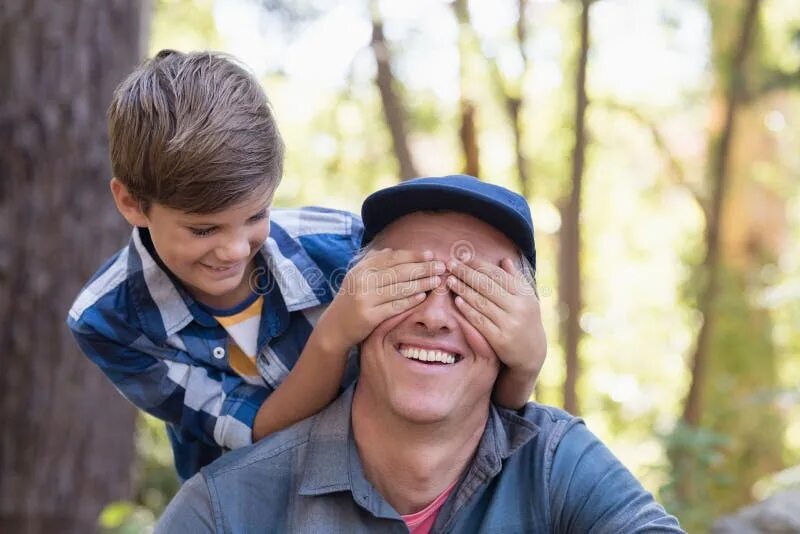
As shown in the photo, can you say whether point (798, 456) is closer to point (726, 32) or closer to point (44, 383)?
point (726, 32)

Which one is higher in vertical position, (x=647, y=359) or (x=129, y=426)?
(x=129, y=426)

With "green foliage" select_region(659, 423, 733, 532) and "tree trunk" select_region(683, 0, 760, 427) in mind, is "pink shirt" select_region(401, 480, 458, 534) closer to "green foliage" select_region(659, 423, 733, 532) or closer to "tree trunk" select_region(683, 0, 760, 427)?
"green foliage" select_region(659, 423, 733, 532)

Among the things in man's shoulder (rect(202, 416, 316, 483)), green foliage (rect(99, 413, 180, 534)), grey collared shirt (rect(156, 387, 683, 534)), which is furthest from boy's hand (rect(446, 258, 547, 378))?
green foliage (rect(99, 413, 180, 534))

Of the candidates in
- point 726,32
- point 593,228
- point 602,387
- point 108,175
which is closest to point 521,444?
point 108,175

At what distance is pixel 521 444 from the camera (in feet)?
8.10

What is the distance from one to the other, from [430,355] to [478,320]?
0.47ft

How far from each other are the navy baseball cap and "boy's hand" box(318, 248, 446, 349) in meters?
0.12

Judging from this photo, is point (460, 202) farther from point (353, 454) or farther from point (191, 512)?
point (191, 512)

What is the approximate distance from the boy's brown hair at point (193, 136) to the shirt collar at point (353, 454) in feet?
1.98

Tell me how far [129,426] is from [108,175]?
1240 millimetres

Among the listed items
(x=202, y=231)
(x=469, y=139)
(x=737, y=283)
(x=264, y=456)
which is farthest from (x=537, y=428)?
(x=737, y=283)

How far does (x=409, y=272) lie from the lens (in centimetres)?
236

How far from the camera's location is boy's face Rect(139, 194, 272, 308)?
252cm

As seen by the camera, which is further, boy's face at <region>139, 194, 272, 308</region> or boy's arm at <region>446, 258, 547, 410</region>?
boy's face at <region>139, 194, 272, 308</region>
